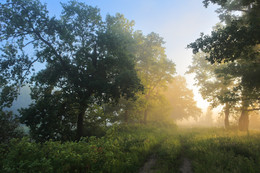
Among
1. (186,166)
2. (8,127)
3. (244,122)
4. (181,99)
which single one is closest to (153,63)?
(244,122)

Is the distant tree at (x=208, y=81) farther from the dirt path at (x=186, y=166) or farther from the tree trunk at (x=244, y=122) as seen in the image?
the dirt path at (x=186, y=166)

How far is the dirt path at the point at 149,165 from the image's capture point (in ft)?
20.1

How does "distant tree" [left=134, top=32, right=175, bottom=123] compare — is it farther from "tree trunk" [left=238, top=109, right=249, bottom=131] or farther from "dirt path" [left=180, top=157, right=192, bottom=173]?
"dirt path" [left=180, top=157, right=192, bottom=173]

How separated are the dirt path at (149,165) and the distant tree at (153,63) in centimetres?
1506

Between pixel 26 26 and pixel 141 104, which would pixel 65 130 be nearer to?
pixel 26 26

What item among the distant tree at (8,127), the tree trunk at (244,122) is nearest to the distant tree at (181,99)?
the tree trunk at (244,122)

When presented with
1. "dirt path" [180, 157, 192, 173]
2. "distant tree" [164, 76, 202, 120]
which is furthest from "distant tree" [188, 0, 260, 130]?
"distant tree" [164, 76, 202, 120]

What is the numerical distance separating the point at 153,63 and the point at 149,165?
62.1 feet

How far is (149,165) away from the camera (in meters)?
6.69

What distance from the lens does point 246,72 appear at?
11.0m

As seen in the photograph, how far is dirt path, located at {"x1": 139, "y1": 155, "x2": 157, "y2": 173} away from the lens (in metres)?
6.13

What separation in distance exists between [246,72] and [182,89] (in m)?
35.7

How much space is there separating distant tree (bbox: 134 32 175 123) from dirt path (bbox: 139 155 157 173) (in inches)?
593

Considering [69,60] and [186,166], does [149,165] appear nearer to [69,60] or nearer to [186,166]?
[186,166]
